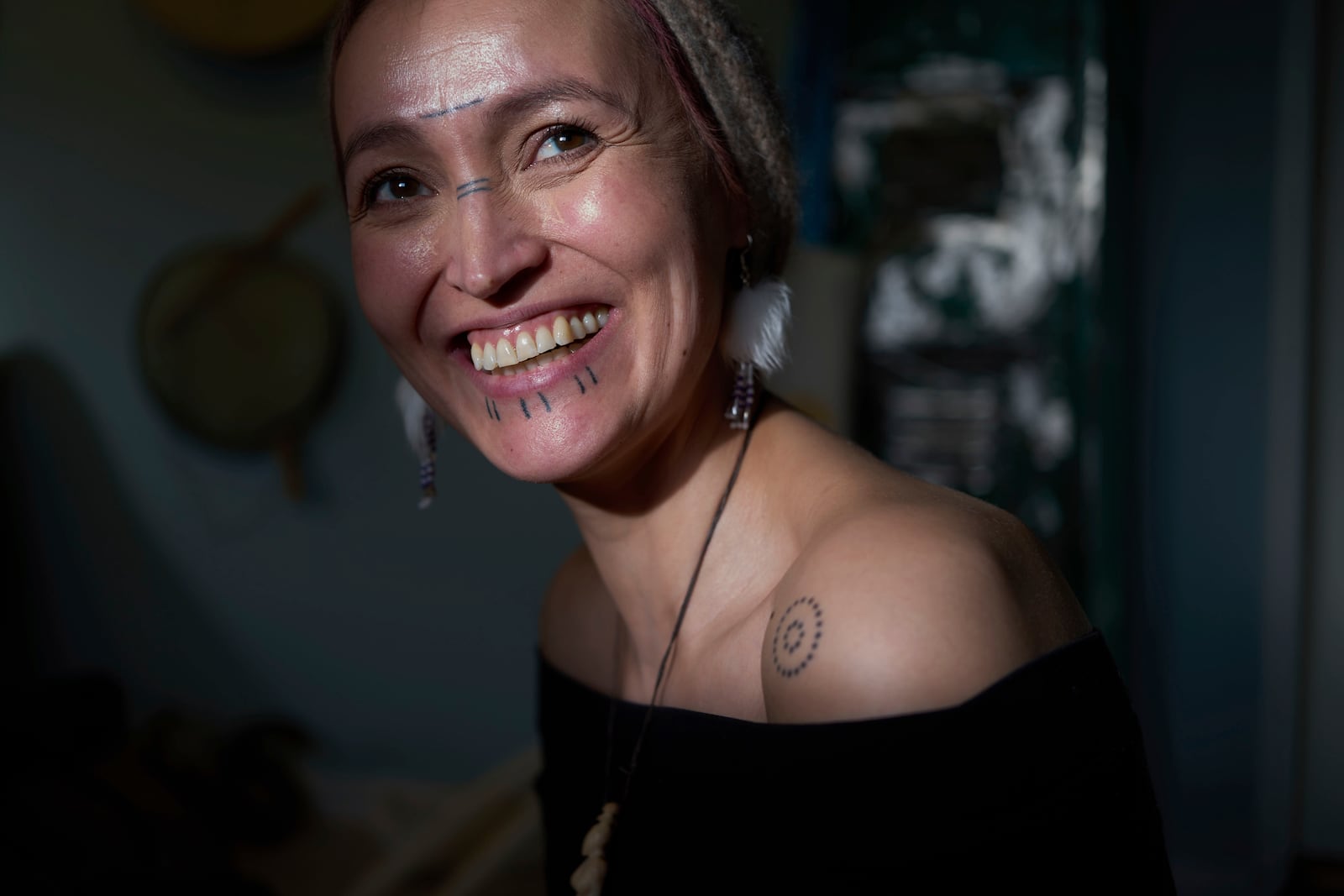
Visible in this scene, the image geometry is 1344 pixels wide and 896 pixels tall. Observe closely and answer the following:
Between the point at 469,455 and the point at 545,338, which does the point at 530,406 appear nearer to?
the point at 545,338

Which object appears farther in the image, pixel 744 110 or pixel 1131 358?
pixel 1131 358

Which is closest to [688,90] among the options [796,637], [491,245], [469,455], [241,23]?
[491,245]

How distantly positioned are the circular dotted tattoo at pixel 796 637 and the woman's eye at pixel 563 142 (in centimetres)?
43

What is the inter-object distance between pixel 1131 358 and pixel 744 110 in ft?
7.08

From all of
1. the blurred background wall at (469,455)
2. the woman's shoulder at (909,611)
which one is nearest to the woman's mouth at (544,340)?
the woman's shoulder at (909,611)

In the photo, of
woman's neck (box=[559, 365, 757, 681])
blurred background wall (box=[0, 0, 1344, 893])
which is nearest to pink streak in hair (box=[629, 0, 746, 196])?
woman's neck (box=[559, 365, 757, 681])

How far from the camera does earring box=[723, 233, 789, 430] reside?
1.09 meters

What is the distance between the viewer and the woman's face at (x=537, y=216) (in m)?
0.93

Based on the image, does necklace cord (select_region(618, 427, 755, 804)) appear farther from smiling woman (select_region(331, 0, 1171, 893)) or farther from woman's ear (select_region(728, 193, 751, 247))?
woman's ear (select_region(728, 193, 751, 247))

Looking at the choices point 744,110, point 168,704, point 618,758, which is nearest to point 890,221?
point 744,110

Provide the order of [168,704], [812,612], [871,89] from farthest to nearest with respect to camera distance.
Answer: [168,704] → [871,89] → [812,612]

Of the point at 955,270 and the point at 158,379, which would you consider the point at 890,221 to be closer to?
the point at 955,270

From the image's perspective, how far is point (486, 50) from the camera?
92 centimetres

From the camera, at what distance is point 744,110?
1.04 metres
